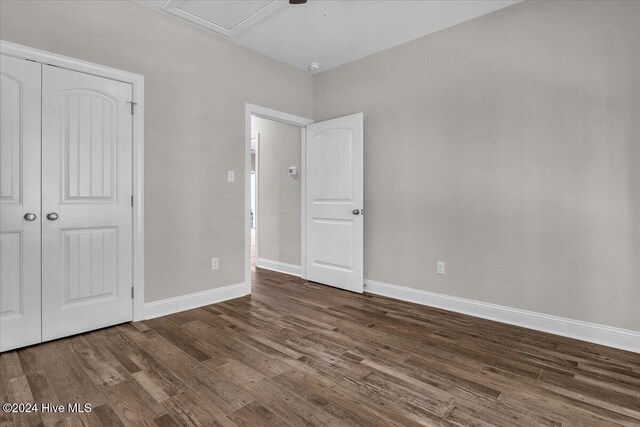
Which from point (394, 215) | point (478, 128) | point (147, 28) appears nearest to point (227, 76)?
point (147, 28)

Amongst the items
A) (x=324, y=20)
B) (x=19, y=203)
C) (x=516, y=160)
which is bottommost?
(x=19, y=203)

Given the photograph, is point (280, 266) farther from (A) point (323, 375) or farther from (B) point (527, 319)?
(B) point (527, 319)

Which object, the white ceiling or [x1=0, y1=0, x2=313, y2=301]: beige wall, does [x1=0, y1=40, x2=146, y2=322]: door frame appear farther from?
the white ceiling

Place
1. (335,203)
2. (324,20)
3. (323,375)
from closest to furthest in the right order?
(323,375) < (324,20) < (335,203)

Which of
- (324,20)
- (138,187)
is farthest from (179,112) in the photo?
(324,20)

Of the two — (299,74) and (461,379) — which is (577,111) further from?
(299,74)

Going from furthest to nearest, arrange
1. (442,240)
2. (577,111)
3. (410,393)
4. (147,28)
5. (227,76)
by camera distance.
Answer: (227,76) < (442,240) < (147,28) < (577,111) < (410,393)

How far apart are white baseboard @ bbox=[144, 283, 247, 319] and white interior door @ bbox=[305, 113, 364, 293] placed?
1085 millimetres

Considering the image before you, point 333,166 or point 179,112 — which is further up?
point 179,112

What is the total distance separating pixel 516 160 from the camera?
2938 mm

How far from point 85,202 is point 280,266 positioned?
2828 mm

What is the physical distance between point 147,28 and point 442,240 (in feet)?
11.2

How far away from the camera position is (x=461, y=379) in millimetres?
2014

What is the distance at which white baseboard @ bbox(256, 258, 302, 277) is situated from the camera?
15.7ft
